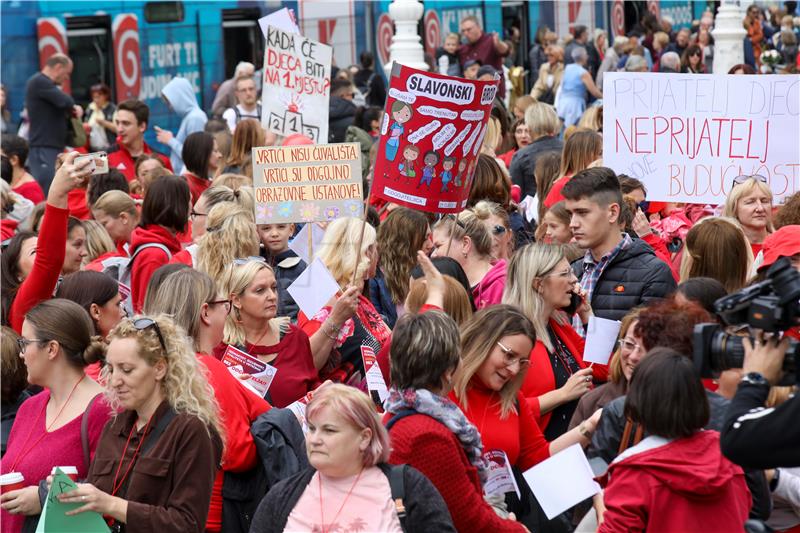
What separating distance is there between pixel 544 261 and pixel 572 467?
1.64m

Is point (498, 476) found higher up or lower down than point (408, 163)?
lower down

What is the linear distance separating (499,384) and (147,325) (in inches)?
53.5

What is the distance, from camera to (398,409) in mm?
4312

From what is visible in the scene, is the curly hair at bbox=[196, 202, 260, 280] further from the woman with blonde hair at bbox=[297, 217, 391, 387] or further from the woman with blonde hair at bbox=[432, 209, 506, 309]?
the woman with blonde hair at bbox=[432, 209, 506, 309]

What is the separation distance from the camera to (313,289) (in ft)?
20.9

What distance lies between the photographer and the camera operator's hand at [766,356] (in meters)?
3.72

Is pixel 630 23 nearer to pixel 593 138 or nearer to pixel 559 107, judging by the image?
pixel 559 107

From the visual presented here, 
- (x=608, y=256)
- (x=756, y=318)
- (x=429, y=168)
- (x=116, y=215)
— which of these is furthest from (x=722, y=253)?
(x=116, y=215)

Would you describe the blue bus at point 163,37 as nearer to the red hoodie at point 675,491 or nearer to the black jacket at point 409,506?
the black jacket at point 409,506

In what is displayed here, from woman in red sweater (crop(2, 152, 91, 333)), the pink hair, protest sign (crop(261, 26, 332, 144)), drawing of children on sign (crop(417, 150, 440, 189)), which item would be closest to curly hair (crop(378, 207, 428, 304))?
drawing of children on sign (crop(417, 150, 440, 189))

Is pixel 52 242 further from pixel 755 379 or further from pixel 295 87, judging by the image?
pixel 295 87

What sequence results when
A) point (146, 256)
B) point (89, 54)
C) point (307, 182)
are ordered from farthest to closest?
point (89, 54)
point (307, 182)
point (146, 256)

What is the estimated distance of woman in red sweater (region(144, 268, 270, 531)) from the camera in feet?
16.3

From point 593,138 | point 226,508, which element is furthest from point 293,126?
point 226,508
